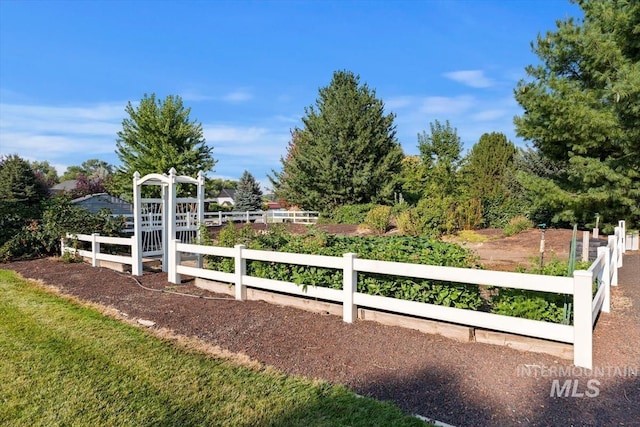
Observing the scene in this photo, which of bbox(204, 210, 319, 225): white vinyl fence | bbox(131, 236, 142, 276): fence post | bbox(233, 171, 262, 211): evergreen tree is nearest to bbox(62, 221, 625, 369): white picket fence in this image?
bbox(131, 236, 142, 276): fence post

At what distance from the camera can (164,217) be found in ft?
28.5

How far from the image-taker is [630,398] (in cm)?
300

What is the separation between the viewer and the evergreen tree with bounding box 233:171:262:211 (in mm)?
37656

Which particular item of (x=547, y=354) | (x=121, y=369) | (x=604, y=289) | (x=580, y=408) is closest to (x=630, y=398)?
(x=580, y=408)

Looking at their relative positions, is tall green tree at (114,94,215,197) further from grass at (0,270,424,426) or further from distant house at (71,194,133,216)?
grass at (0,270,424,426)

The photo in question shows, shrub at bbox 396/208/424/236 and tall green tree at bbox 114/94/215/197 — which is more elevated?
tall green tree at bbox 114/94/215/197

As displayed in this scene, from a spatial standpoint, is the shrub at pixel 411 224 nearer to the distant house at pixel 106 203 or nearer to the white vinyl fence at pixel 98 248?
the white vinyl fence at pixel 98 248

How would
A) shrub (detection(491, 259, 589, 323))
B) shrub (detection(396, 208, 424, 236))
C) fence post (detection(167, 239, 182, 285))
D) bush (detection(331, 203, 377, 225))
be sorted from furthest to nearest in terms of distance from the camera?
bush (detection(331, 203, 377, 225)), shrub (detection(396, 208, 424, 236)), fence post (detection(167, 239, 182, 285)), shrub (detection(491, 259, 589, 323))

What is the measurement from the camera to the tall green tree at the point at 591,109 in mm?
11266

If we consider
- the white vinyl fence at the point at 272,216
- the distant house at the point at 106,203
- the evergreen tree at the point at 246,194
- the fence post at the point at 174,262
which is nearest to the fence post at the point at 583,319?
the fence post at the point at 174,262

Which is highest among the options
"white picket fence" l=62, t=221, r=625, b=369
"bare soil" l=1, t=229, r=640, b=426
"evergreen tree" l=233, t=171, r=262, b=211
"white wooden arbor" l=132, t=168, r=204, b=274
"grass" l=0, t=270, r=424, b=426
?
"evergreen tree" l=233, t=171, r=262, b=211

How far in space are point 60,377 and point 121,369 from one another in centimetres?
48

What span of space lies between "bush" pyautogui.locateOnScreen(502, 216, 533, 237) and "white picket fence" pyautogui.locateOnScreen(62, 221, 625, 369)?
9.09m

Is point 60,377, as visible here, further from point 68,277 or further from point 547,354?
point 68,277
